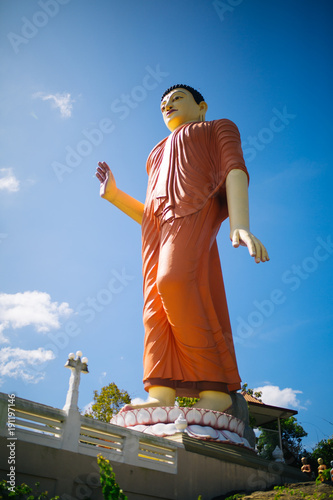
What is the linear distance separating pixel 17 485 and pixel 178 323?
3356 mm

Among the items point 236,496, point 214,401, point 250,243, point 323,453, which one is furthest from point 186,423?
point 323,453

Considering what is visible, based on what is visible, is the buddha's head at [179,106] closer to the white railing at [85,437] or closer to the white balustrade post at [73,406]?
the white balustrade post at [73,406]

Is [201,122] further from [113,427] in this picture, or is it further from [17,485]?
[17,485]

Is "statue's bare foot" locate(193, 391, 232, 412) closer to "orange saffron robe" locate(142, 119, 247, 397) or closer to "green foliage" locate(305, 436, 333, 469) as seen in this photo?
"orange saffron robe" locate(142, 119, 247, 397)

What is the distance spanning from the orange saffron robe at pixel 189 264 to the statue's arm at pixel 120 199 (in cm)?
63

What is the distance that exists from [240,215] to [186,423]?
3017mm

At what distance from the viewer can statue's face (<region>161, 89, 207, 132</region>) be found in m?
8.84

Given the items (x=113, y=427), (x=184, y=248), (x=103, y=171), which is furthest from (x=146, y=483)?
(x=103, y=171)

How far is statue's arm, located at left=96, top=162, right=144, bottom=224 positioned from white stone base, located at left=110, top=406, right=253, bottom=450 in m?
3.78

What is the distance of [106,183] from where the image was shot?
8953 millimetres

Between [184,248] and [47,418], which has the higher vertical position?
[184,248]

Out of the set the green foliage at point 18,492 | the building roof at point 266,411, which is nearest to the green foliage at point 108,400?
the building roof at point 266,411

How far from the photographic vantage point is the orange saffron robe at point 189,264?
6.96 m

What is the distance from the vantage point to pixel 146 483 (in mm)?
5211
